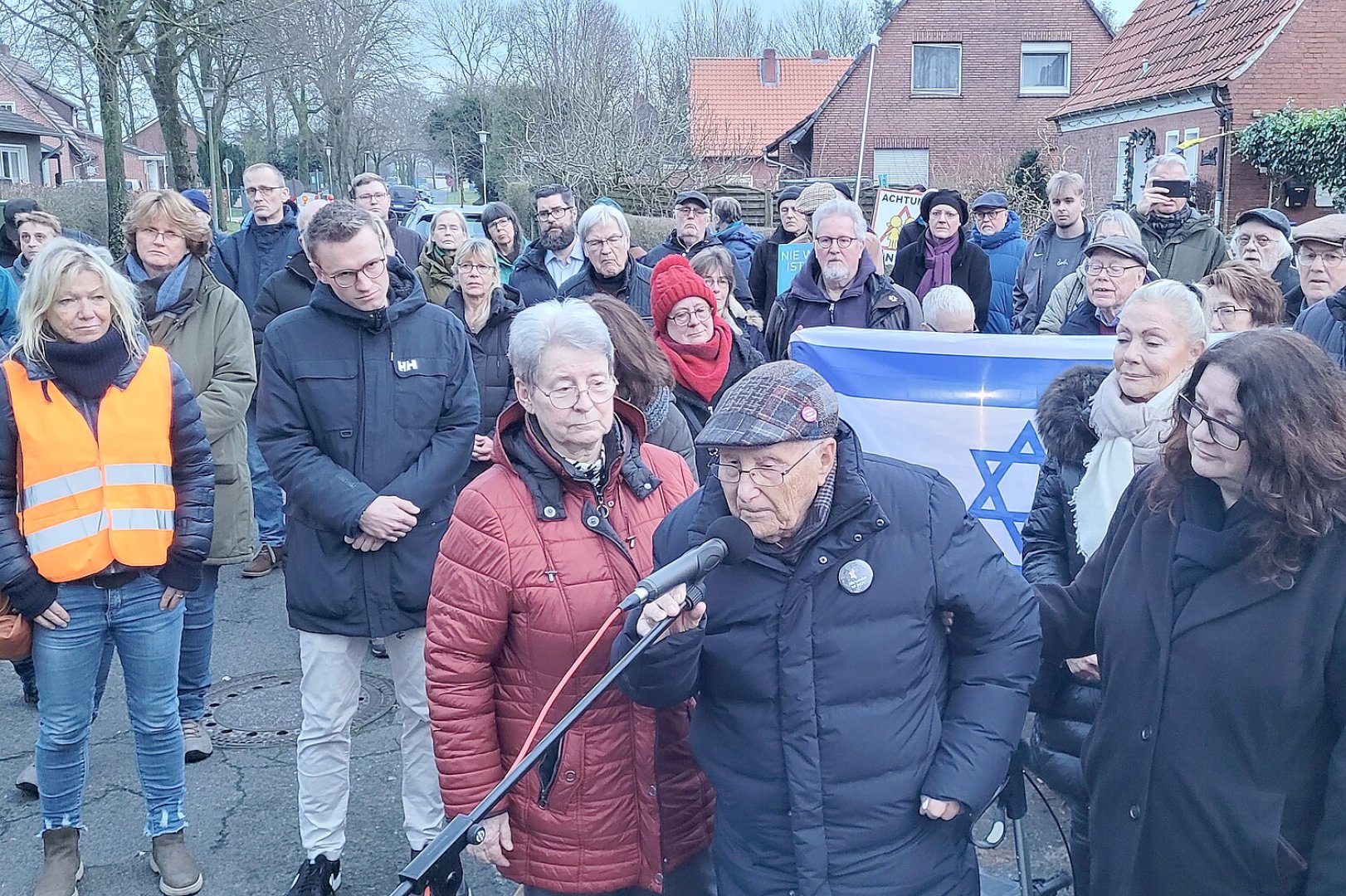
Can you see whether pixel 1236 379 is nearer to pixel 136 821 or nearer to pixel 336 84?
pixel 136 821

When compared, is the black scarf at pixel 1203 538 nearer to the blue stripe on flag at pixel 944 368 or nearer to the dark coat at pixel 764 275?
the blue stripe on flag at pixel 944 368

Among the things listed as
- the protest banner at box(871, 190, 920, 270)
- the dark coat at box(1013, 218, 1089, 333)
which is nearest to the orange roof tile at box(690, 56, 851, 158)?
the protest banner at box(871, 190, 920, 270)

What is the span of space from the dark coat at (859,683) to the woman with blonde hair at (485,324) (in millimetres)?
3023

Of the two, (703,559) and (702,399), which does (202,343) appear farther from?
(703,559)

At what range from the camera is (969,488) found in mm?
5043

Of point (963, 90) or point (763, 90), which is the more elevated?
point (763, 90)

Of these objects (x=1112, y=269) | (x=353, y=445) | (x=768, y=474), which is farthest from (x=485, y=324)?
(x=768, y=474)

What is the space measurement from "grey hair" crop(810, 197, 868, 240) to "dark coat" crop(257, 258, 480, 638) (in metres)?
2.92

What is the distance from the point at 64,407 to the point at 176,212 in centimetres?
162

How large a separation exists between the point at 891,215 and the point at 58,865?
9722 millimetres

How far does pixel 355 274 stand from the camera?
379 centimetres

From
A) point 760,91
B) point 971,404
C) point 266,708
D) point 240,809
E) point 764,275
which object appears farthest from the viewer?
point 760,91

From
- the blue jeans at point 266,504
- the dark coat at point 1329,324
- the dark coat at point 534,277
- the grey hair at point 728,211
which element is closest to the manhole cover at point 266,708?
the blue jeans at point 266,504

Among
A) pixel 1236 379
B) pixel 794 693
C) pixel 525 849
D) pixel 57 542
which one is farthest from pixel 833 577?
pixel 57 542
